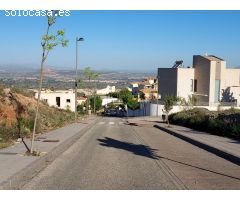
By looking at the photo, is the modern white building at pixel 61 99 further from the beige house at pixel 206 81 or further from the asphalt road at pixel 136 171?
the asphalt road at pixel 136 171

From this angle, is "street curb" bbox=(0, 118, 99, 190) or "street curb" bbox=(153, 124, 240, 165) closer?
"street curb" bbox=(0, 118, 99, 190)

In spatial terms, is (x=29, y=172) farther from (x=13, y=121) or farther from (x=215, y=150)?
(x=13, y=121)

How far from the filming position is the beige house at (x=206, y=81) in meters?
75.8

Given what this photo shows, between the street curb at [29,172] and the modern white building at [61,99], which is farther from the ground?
the street curb at [29,172]

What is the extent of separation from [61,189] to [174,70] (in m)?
70.0

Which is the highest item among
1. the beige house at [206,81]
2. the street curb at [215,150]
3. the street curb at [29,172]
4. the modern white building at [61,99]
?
the beige house at [206,81]

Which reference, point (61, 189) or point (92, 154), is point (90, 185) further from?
point (92, 154)

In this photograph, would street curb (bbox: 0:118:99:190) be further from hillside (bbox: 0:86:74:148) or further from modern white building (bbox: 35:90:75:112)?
modern white building (bbox: 35:90:75:112)

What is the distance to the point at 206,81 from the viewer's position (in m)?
76.4

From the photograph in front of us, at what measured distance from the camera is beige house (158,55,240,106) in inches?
2982

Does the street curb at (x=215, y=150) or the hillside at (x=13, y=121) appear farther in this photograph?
the hillside at (x=13, y=121)

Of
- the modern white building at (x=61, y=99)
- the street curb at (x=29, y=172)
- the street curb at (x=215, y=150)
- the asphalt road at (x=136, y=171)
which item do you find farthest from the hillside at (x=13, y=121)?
the modern white building at (x=61, y=99)

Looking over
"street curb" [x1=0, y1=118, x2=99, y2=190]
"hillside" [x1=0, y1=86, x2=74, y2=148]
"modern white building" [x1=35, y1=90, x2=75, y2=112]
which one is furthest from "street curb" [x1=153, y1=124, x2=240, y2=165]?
"modern white building" [x1=35, y1=90, x2=75, y2=112]

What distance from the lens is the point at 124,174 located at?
1204 centimetres
